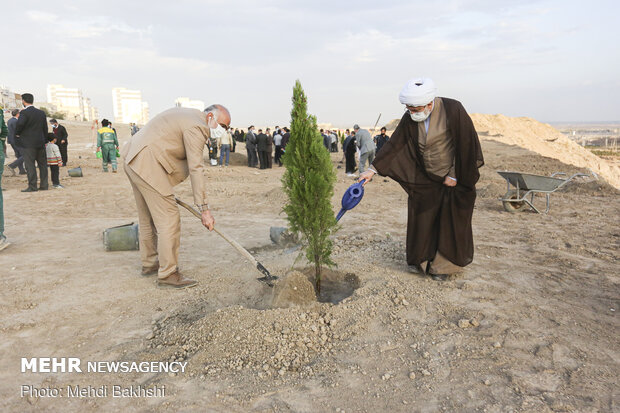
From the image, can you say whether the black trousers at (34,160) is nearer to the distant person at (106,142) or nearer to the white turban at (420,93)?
the distant person at (106,142)

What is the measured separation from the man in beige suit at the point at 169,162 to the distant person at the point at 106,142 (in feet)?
29.6

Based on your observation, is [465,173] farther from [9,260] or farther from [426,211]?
[9,260]

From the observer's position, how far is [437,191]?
161 inches

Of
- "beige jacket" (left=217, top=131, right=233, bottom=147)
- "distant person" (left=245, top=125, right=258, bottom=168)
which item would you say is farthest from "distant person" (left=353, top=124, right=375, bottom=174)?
"beige jacket" (left=217, top=131, right=233, bottom=147)

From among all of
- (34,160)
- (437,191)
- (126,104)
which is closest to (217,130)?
(437,191)

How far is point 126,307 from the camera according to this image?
3684mm

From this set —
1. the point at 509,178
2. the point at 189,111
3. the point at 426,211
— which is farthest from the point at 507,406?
the point at 509,178

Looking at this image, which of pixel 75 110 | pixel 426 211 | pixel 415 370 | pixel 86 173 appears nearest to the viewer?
pixel 415 370

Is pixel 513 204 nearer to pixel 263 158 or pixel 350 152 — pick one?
pixel 350 152

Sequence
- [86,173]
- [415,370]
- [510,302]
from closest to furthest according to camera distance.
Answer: [415,370]
[510,302]
[86,173]

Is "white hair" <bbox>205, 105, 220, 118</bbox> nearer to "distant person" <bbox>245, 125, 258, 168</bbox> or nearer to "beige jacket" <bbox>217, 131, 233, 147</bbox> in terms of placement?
"beige jacket" <bbox>217, 131, 233, 147</bbox>

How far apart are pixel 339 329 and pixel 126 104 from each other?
172 m

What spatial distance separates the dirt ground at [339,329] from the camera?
2430mm

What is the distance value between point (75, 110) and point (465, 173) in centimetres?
11594
